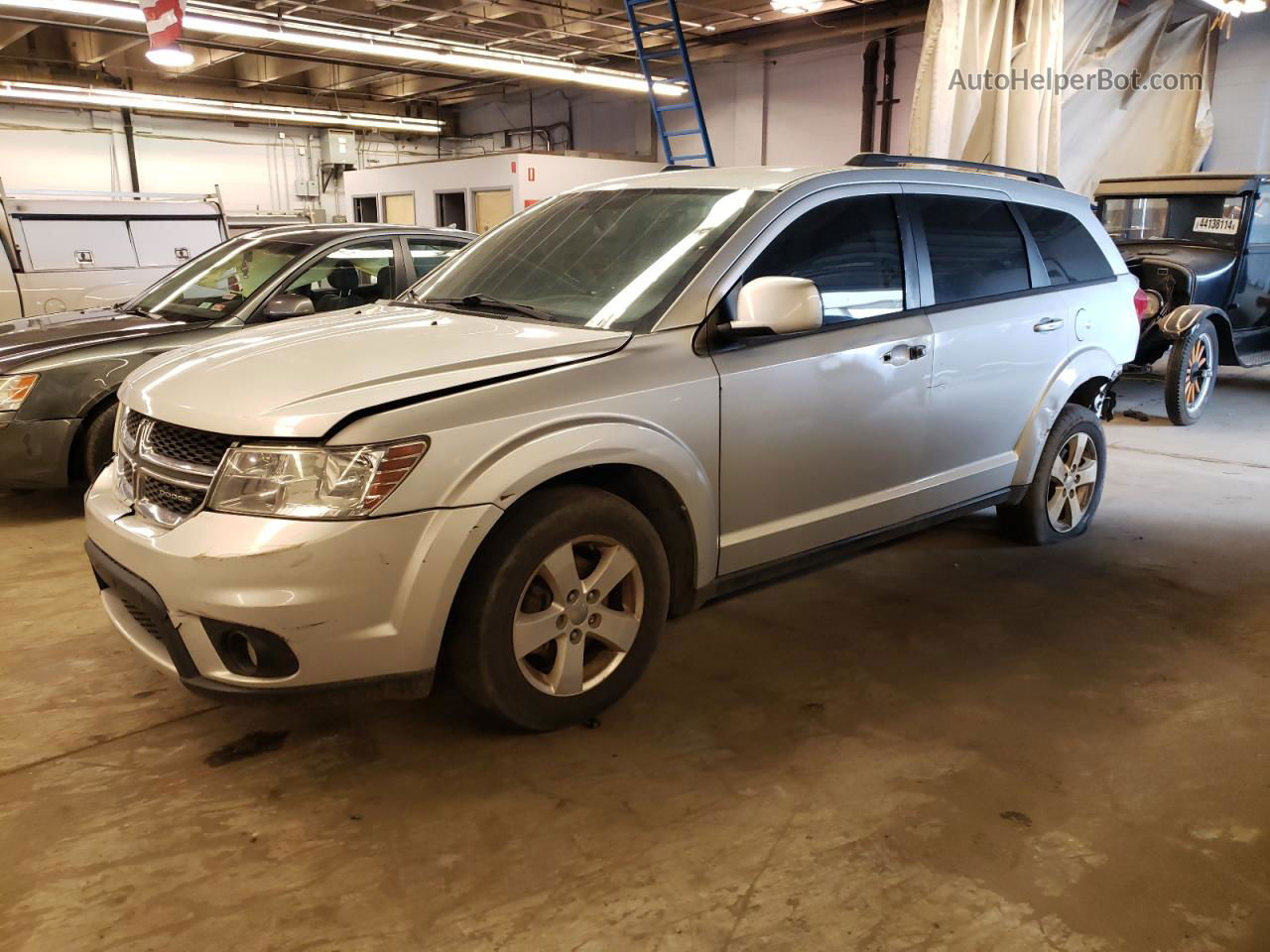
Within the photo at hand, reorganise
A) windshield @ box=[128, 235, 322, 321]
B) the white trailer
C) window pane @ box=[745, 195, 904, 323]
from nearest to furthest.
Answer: window pane @ box=[745, 195, 904, 323] < windshield @ box=[128, 235, 322, 321] < the white trailer

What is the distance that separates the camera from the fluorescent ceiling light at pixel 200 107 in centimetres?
1452

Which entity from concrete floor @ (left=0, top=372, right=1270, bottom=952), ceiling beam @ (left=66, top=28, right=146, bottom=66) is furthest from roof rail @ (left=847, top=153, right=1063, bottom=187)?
ceiling beam @ (left=66, top=28, right=146, bottom=66)

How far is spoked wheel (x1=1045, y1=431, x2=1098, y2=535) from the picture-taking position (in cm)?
450

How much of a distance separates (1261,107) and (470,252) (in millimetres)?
10794

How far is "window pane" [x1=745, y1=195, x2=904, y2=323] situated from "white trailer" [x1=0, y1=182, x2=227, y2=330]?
284 inches

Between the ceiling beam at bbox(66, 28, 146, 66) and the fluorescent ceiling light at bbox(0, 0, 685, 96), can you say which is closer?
the fluorescent ceiling light at bbox(0, 0, 685, 96)

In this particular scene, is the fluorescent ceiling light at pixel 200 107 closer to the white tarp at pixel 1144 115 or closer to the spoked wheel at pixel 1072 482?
the white tarp at pixel 1144 115

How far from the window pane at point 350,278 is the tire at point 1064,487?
377 centimetres

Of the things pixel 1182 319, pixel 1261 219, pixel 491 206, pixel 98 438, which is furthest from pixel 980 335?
pixel 491 206

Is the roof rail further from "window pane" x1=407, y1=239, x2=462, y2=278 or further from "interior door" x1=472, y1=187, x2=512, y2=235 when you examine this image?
"interior door" x1=472, y1=187, x2=512, y2=235

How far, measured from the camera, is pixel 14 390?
4.73 meters

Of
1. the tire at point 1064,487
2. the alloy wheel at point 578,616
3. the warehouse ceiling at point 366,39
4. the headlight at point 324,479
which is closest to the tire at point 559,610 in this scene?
the alloy wheel at point 578,616

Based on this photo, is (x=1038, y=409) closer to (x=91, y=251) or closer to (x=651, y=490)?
(x=651, y=490)

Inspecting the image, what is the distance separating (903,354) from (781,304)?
816 mm
